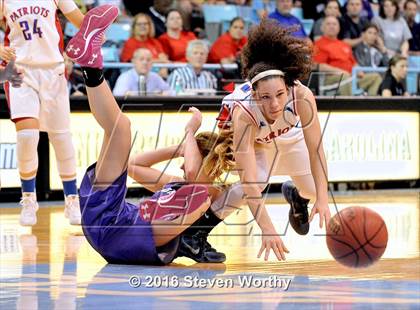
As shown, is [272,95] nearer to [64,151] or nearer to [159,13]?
[64,151]

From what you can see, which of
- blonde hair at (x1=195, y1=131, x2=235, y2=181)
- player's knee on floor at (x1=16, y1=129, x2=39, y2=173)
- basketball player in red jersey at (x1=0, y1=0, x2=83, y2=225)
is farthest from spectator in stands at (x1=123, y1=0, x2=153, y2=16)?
blonde hair at (x1=195, y1=131, x2=235, y2=181)

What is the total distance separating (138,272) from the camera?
6.16 m

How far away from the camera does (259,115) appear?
6590 millimetres

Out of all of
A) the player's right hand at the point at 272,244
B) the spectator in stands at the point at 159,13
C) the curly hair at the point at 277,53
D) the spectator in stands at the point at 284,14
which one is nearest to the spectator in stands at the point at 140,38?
the spectator in stands at the point at 159,13

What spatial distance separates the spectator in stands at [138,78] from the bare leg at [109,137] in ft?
18.0

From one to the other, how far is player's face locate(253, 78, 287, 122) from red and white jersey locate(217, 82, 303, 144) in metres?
0.13

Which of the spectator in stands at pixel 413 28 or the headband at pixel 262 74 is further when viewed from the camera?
the spectator in stands at pixel 413 28

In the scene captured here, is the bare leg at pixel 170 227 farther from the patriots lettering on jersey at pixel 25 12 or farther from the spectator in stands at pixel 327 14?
the spectator in stands at pixel 327 14

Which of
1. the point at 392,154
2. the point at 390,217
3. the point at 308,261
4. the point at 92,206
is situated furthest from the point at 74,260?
the point at 392,154

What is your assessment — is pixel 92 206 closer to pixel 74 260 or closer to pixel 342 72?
pixel 74 260

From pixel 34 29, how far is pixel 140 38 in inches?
164

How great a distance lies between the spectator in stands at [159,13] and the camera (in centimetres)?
1400

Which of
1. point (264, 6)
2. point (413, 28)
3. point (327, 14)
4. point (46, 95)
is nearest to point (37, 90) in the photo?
point (46, 95)

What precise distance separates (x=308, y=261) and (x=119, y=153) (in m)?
1.37
